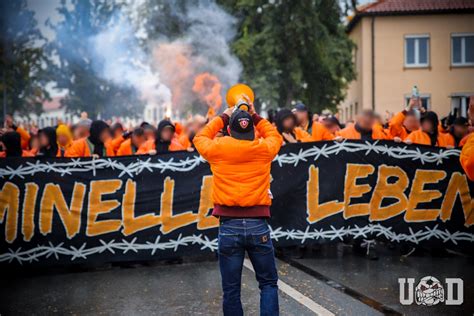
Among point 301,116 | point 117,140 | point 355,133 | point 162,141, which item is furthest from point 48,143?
point 355,133

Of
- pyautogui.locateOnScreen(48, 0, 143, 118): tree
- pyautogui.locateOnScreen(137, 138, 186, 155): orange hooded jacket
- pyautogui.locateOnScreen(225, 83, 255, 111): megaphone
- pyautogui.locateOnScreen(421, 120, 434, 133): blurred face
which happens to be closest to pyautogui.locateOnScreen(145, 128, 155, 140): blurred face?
pyautogui.locateOnScreen(137, 138, 186, 155): orange hooded jacket

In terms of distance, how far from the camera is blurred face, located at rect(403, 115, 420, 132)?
950 centimetres

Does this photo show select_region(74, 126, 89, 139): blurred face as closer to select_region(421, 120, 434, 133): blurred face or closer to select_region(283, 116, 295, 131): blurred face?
select_region(283, 116, 295, 131): blurred face

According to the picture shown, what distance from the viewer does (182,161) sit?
7848 millimetres

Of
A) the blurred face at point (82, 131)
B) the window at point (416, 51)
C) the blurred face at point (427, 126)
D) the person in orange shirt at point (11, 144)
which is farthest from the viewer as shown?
the window at point (416, 51)

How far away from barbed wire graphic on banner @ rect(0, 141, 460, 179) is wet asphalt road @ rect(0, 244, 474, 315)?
1234 millimetres

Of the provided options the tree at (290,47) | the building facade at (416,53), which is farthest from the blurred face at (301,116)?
the building facade at (416,53)

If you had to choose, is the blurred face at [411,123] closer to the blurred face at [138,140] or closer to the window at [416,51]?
the blurred face at [138,140]

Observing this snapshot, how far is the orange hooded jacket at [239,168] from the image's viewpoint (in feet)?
14.9

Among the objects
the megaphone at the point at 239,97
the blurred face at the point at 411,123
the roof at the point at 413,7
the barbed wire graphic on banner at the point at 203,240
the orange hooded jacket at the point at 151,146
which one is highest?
the roof at the point at 413,7

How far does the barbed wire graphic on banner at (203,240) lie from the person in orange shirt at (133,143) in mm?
2263

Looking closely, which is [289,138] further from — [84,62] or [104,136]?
[84,62]

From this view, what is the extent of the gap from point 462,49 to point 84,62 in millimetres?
20552

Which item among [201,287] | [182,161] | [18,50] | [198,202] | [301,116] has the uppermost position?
[18,50]
